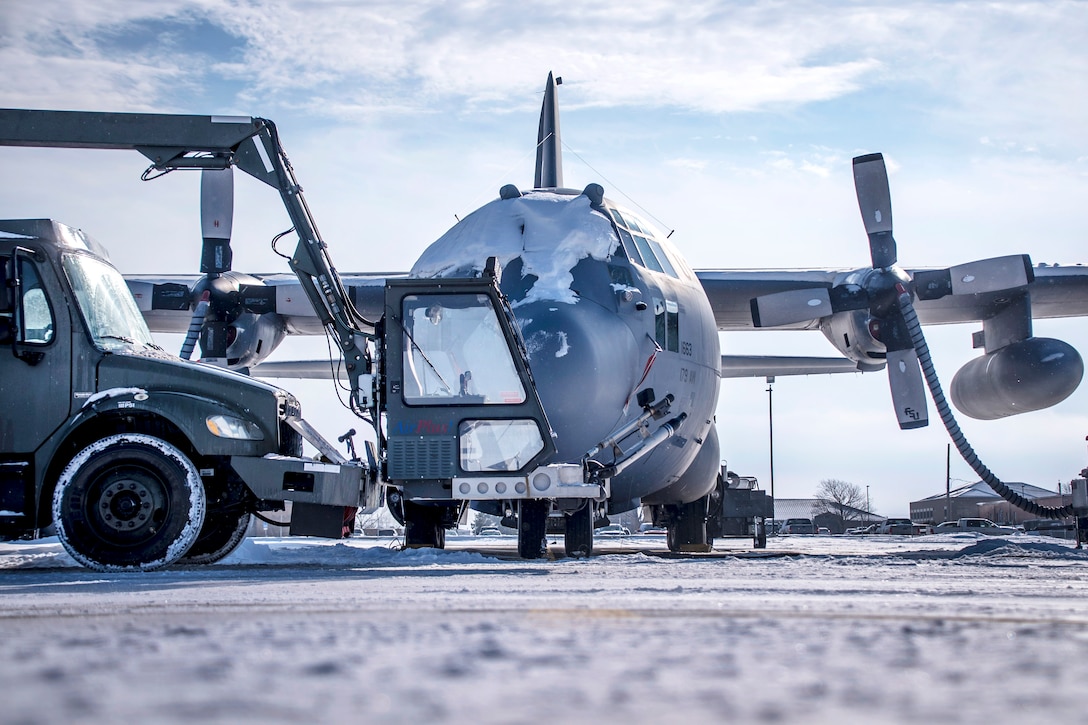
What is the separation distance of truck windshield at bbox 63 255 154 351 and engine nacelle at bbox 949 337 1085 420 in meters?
12.2

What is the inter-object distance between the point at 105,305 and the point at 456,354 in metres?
2.60

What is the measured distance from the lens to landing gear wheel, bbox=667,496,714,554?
14.5 metres

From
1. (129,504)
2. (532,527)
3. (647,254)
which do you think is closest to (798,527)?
(647,254)

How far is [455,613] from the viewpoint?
331 centimetres

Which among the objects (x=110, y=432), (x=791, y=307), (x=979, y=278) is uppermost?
(x=979, y=278)

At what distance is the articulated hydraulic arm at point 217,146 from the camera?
9477 mm

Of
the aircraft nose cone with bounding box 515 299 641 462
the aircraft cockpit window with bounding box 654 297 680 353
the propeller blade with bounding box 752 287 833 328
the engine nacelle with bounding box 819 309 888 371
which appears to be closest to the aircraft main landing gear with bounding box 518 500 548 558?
the aircraft nose cone with bounding box 515 299 641 462

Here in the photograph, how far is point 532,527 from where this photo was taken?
8.77m

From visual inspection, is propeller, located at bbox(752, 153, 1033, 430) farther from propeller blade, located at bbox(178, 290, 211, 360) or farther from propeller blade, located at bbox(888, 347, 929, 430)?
propeller blade, located at bbox(178, 290, 211, 360)

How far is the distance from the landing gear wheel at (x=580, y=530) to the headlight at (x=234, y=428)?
2582mm

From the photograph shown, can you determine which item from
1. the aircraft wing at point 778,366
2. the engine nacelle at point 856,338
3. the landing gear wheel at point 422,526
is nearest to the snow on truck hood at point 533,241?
the landing gear wheel at point 422,526

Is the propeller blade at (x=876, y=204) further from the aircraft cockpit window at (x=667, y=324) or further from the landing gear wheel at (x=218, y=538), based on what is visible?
the landing gear wheel at (x=218, y=538)

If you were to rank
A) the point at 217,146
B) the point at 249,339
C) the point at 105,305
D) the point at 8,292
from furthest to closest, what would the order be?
the point at 249,339 < the point at 217,146 < the point at 105,305 < the point at 8,292

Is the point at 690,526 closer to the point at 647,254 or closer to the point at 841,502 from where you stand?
the point at 647,254
